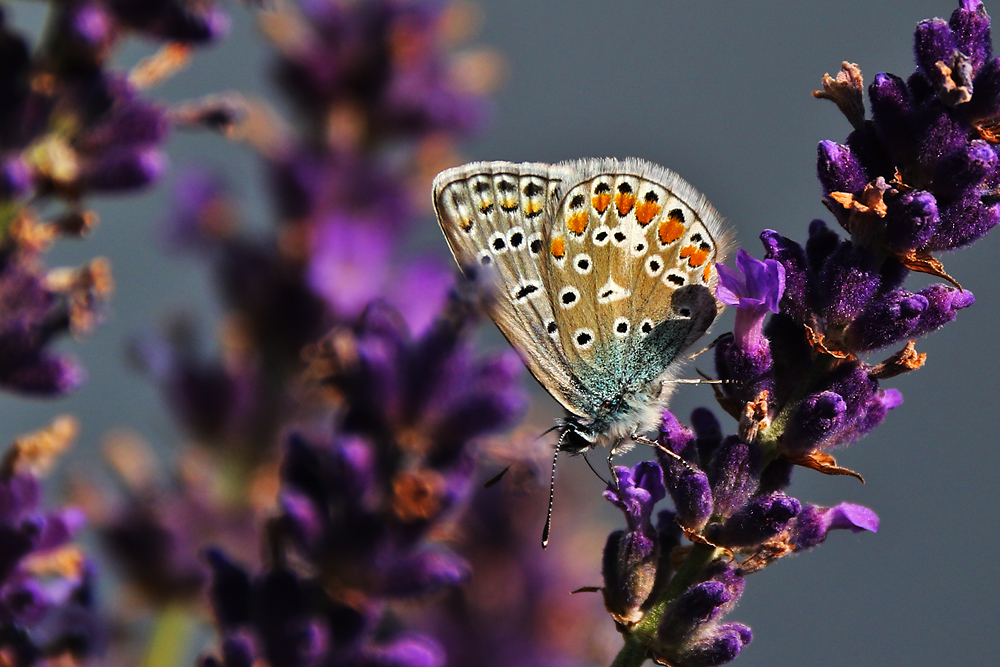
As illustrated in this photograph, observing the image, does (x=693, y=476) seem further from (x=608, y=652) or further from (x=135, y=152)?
(x=135, y=152)

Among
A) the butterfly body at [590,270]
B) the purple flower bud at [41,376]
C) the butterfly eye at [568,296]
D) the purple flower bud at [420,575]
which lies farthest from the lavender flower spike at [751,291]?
the purple flower bud at [41,376]

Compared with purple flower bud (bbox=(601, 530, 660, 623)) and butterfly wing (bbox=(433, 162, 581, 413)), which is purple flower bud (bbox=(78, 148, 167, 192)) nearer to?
butterfly wing (bbox=(433, 162, 581, 413))

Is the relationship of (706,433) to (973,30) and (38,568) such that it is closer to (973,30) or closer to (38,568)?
(973,30)

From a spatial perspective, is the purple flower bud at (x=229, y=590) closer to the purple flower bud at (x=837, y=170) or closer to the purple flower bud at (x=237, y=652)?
the purple flower bud at (x=237, y=652)

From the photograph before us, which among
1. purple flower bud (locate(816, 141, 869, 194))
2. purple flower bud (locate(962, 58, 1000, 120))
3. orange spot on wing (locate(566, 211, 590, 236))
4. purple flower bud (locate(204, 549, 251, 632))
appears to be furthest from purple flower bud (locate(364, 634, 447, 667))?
purple flower bud (locate(962, 58, 1000, 120))

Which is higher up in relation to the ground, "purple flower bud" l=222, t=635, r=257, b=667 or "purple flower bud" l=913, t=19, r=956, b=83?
"purple flower bud" l=913, t=19, r=956, b=83

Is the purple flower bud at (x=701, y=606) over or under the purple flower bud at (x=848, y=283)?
under

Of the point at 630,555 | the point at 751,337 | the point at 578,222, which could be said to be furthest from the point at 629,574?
the point at 578,222
